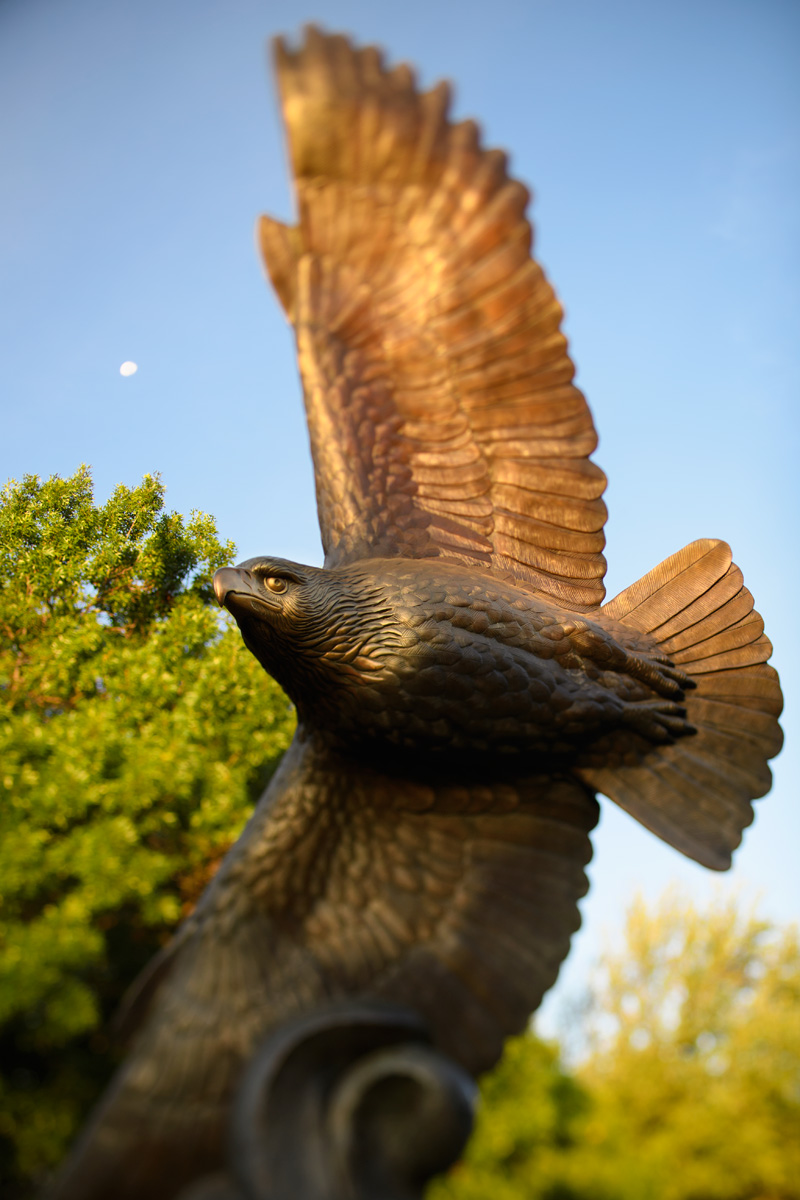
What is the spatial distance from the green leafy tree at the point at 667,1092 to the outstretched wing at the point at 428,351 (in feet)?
21.6

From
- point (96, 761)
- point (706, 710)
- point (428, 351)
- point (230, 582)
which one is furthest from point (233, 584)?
point (96, 761)

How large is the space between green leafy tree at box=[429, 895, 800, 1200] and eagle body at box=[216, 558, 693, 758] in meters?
6.40

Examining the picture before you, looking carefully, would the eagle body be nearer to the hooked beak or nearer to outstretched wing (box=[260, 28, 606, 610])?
the hooked beak

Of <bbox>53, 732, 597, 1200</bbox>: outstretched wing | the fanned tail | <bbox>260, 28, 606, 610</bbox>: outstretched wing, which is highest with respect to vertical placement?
<bbox>260, 28, 606, 610</bbox>: outstretched wing

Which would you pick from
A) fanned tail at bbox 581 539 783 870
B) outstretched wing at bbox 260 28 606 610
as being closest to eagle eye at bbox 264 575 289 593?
outstretched wing at bbox 260 28 606 610

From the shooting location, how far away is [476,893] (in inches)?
129

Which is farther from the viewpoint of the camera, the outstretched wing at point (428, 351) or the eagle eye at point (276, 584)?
the outstretched wing at point (428, 351)

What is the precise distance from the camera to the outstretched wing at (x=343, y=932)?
8.50 ft

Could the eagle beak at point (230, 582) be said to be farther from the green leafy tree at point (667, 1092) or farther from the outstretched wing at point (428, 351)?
the green leafy tree at point (667, 1092)

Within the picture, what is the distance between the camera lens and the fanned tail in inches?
131

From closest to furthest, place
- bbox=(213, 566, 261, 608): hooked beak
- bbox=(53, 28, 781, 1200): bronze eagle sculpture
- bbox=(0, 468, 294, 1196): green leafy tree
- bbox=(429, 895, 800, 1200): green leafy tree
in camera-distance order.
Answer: bbox=(53, 28, 781, 1200): bronze eagle sculpture
bbox=(213, 566, 261, 608): hooked beak
bbox=(0, 468, 294, 1196): green leafy tree
bbox=(429, 895, 800, 1200): green leafy tree

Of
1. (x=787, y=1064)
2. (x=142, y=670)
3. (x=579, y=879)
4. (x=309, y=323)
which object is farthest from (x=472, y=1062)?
(x=787, y=1064)

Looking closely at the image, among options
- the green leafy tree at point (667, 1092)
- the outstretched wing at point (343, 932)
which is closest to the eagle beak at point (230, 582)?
the outstretched wing at point (343, 932)

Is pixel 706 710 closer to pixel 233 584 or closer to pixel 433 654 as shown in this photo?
pixel 433 654
